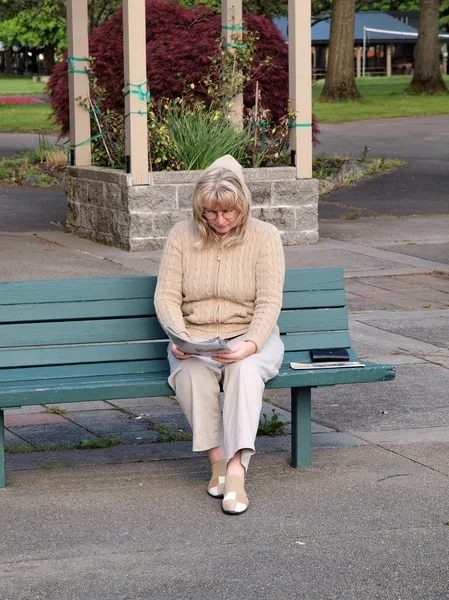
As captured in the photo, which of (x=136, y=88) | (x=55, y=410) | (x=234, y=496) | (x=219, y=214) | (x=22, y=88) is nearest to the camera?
(x=234, y=496)

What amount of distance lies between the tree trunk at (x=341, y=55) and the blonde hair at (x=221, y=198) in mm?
30702

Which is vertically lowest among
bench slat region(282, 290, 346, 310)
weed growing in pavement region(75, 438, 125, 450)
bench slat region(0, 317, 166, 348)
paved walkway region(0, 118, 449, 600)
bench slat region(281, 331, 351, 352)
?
paved walkway region(0, 118, 449, 600)

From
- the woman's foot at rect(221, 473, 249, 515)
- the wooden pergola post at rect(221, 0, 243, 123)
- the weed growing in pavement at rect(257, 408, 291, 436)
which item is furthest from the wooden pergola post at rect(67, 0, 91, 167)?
the woman's foot at rect(221, 473, 249, 515)

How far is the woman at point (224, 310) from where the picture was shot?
4973mm

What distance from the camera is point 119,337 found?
5422mm

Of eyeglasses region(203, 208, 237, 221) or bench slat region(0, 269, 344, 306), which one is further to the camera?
bench slat region(0, 269, 344, 306)

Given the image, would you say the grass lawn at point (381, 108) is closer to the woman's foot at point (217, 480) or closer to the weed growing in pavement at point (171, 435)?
the weed growing in pavement at point (171, 435)

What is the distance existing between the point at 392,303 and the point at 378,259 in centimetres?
202

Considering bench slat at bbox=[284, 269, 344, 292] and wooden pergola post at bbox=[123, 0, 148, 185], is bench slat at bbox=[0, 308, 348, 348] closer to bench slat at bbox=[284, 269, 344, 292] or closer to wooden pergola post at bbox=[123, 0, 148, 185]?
bench slat at bbox=[284, 269, 344, 292]

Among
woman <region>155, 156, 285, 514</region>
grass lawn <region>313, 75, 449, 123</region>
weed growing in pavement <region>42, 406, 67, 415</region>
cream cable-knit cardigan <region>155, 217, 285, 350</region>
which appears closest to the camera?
woman <region>155, 156, 285, 514</region>

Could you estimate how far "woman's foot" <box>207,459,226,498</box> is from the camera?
4.98 metres

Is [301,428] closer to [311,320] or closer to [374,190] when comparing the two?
[311,320]

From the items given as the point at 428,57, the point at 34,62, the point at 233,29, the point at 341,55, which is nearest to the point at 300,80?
the point at 233,29

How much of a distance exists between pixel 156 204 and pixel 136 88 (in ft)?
3.63
